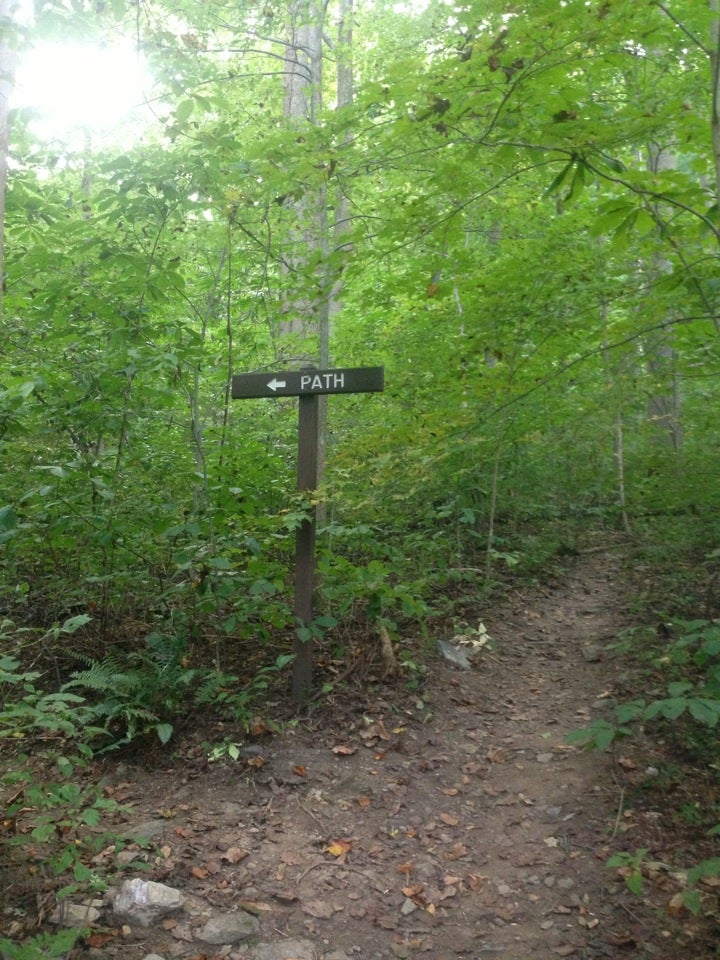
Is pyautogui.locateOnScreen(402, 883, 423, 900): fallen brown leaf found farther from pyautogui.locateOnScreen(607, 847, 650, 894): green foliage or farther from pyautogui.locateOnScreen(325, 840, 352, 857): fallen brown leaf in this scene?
pyautogui.locateOnScreen(607, 847, 650, 894): green foliage

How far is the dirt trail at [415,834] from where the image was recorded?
334 centimetres

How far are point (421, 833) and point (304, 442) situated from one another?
107 inches

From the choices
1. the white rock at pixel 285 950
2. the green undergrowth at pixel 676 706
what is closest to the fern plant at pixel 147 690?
the white rock at pixel 285 950

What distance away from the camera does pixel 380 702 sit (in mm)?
5355

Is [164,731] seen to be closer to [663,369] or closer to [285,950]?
[285,950]

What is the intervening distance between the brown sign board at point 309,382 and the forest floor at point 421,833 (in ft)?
7.49

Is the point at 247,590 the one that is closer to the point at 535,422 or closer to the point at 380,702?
the point at 380,702

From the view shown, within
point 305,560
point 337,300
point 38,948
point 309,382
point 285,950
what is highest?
point 337,300

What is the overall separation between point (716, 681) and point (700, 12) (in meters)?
4.28

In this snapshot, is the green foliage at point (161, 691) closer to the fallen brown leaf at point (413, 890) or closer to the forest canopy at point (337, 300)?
the forest canopy at point (337, 300)

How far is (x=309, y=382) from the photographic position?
16.7ft

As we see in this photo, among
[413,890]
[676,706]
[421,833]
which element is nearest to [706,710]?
[676,706]

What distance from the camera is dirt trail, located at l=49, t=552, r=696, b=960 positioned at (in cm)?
334

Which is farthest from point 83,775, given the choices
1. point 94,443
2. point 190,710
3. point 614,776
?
point 614,776
